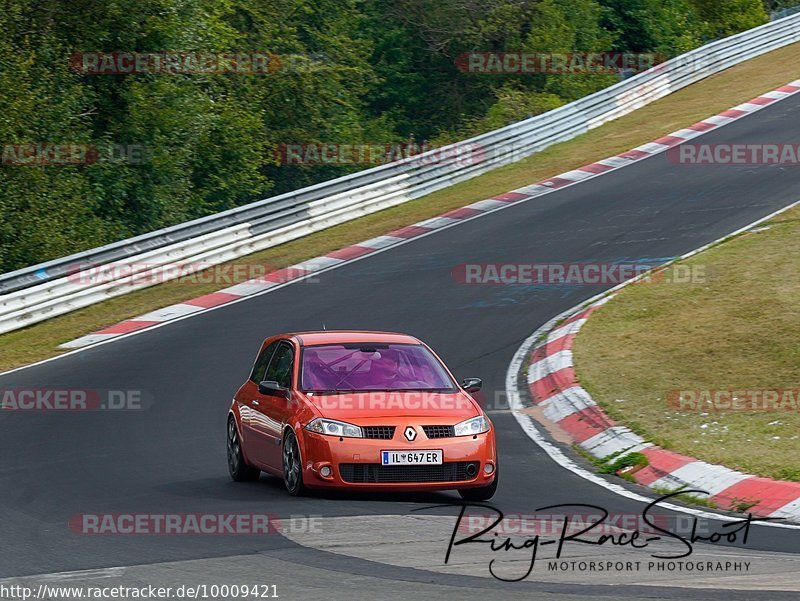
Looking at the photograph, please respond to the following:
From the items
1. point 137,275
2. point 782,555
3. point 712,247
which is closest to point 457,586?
point 782,555

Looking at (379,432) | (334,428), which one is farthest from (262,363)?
(379,432)

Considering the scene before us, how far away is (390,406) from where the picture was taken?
10109mm

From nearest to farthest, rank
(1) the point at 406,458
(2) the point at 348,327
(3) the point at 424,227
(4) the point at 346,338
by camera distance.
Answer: (1) the point at 406,458, (4) the point at 346,338, (2) the point at 348,327, (3) the point at 424,227

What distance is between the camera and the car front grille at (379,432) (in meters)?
9.76

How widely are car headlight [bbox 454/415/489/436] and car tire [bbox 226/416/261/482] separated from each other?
209 cm

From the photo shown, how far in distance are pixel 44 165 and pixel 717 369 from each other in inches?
677

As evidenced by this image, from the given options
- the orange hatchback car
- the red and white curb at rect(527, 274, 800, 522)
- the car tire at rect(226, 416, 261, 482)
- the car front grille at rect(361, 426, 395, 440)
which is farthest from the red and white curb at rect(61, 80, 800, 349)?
the car front grille at rect(361, 426, 395, 440)

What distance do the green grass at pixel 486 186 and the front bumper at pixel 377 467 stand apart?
8932 millimetres

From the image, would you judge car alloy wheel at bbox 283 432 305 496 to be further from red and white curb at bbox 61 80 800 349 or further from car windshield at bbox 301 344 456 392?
red and white curb at bbox 61 80 800 349

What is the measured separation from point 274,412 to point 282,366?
624 millimetres

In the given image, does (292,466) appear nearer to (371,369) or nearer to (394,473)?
(394,473)

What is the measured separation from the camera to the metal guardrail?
20578 millimetres

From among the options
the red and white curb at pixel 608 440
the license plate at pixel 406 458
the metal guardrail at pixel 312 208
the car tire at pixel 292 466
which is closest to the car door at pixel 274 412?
the car tire at pixel 292 466

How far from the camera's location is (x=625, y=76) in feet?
127
